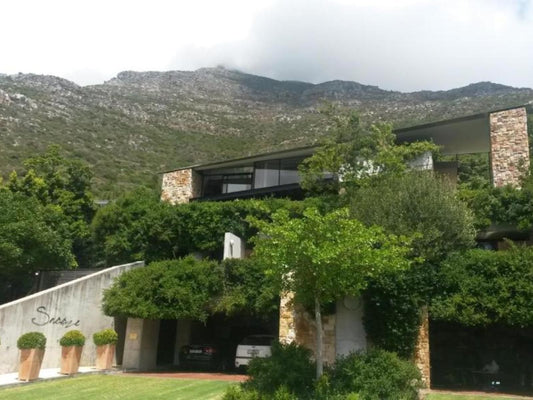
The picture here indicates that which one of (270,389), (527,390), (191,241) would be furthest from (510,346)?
(191,241)

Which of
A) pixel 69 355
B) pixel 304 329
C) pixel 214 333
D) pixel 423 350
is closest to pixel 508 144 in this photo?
pixel 423 350

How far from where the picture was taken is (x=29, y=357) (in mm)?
15078

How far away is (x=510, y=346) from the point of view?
1627 centimetres

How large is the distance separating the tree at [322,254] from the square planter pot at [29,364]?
26.7 ft

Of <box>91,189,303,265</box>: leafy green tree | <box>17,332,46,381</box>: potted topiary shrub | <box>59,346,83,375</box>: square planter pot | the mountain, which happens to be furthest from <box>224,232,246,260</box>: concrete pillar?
the mountain

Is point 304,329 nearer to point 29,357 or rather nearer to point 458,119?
point 29,357

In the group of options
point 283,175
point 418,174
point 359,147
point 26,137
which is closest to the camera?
point 418,174

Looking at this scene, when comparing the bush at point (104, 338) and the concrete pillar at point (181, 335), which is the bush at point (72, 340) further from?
the concrete pillar at point (181, 335)

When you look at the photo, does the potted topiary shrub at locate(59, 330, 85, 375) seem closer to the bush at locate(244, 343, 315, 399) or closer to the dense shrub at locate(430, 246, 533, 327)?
the bush at locate(244, 343, 315, 399)

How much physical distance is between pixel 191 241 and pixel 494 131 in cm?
1528

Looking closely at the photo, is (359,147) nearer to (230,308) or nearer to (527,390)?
(230,308)

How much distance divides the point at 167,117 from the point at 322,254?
6008 centimetres

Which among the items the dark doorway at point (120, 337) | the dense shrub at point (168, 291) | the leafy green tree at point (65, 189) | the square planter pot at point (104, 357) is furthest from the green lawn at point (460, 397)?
the leafy green tree at point (65, 189)

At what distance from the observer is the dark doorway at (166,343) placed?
2141cm
